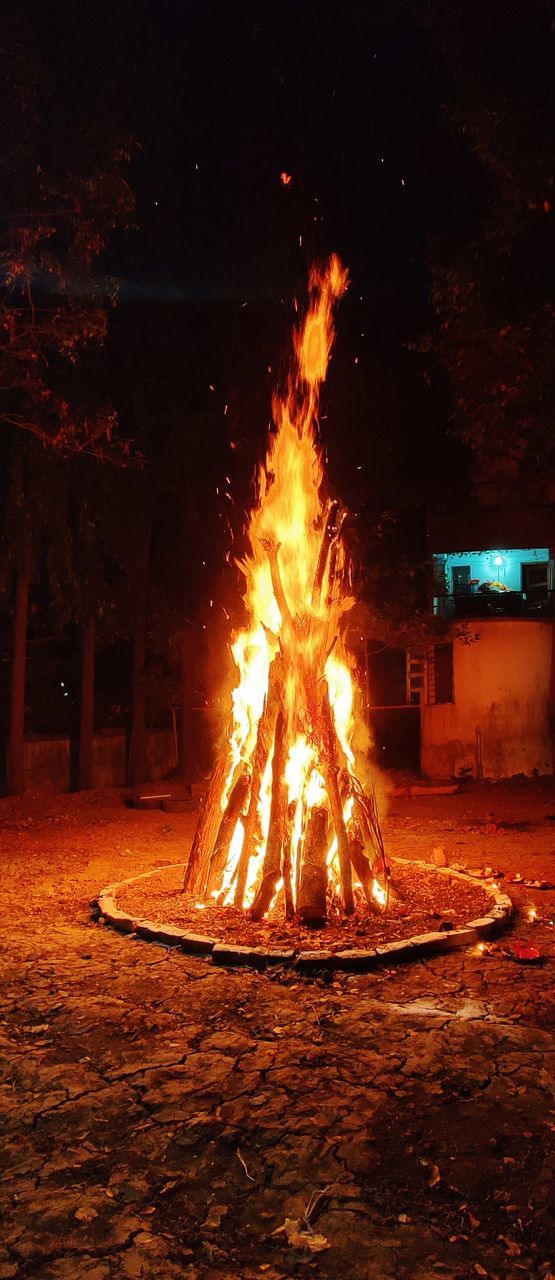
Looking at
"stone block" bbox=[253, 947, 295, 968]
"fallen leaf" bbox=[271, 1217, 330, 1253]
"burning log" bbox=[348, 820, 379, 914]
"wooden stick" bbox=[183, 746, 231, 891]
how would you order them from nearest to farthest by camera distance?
"fallen leaf" bbox=[271, 1217, 330, 1253] < "stone block" bbox=[253, 947, 295, 968] < "burning log" bbox=[348, 820, 379, 914] < "wooden stick" bbox=[183, 746, 231, 891]

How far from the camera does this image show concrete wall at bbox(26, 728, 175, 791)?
18188 mm

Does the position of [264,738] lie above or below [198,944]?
above

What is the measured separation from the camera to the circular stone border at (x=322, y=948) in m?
6.62

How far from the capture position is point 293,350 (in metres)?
10.2

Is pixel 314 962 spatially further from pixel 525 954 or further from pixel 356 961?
pixel 525 954

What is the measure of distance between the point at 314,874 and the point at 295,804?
0.71 meters

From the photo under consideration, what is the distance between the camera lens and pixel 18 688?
17.0m

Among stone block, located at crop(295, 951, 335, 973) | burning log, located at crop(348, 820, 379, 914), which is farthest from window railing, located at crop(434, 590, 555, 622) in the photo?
stone block, located at crop(295, 951, 335, 973)

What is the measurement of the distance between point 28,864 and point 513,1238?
878cm

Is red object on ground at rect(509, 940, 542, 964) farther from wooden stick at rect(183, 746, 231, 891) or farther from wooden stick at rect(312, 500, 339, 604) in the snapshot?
wooden stick at rect(312, 500, 339, 604)

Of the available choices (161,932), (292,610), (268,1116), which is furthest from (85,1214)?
(292,610)

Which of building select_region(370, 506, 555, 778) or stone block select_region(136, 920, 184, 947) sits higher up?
building select_region(370, 506, 555, 778)

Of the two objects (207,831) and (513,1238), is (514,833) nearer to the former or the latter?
(207,831)

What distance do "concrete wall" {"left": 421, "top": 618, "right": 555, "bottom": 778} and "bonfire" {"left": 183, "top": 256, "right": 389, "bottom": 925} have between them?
11311mm
